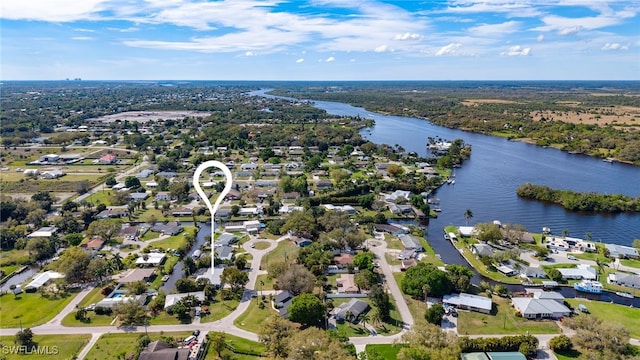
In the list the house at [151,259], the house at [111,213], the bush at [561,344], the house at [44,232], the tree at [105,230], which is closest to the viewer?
the bush at [561,344]

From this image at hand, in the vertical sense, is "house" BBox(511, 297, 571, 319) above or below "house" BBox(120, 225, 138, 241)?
below

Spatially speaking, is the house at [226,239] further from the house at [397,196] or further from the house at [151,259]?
the house at [397,196]

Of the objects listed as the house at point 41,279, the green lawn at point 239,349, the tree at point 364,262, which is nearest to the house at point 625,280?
the tree at point 364,262

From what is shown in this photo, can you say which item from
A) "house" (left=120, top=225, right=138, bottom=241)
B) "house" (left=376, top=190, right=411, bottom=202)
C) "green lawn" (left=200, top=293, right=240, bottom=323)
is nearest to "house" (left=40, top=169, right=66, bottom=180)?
"house" (left=120, top=225, right=138, bottom=241)

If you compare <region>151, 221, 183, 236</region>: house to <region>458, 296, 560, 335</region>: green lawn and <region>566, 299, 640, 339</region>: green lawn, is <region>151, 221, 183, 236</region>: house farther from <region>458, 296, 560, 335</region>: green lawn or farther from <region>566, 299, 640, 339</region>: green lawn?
<region>566, 299, 640, 339</region>: green lawn

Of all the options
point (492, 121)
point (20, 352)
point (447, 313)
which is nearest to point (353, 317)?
point (447, 313)

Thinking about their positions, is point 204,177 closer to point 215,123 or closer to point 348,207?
point 348,207
